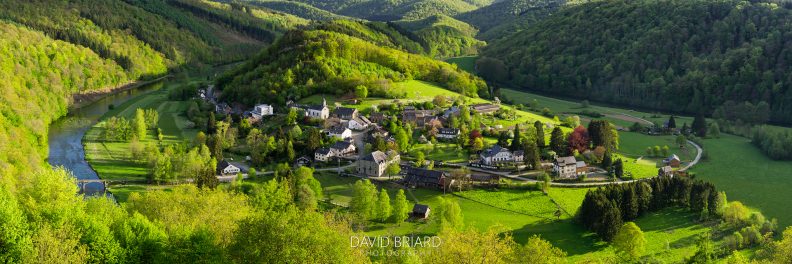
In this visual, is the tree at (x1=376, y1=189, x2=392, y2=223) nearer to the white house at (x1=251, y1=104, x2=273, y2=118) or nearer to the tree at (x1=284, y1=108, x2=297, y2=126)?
the tree at (x1=284, y1=108, x2=297, y2=126)

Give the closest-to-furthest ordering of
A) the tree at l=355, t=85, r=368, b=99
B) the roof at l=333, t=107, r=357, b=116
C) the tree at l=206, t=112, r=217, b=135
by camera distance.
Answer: the tree at l=206, t=112, r=217, b=135 < the roof at l=333, t=107, r=357, b=116 < the tree at l=355, t=85, r=368, b=99

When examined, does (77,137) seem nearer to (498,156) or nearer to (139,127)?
(139,127)

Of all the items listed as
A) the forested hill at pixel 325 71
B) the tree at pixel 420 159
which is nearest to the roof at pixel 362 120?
the forested hill at pixel 325 71

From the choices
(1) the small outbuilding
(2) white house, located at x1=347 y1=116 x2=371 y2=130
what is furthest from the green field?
(1) the small outbuilding

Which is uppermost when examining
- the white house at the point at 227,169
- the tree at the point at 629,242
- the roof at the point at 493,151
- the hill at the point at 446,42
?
the hill at the point at 446,42

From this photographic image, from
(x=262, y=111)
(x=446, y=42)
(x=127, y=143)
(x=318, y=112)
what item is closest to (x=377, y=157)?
(x=318, y=112)

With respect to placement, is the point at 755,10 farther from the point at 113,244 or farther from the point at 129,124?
the point at 113,244

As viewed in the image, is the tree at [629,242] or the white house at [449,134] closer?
the tree at [629,242]

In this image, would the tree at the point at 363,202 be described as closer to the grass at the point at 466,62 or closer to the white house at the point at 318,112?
the white house at the point at 318,112
